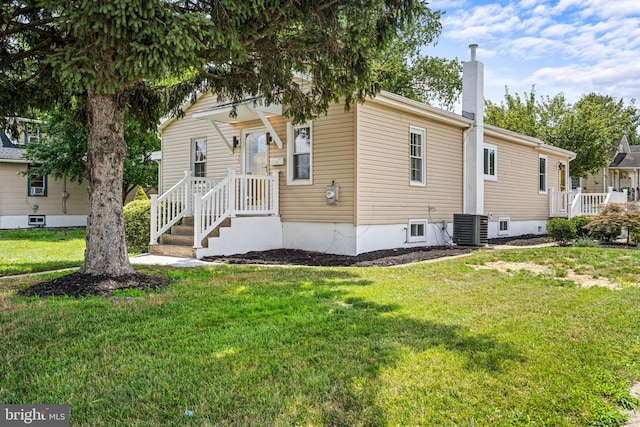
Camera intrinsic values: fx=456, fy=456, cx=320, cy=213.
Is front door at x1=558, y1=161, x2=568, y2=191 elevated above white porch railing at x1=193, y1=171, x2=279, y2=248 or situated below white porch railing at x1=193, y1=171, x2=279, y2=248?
above

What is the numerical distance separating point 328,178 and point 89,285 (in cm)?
568

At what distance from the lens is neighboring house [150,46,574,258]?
9.97 meters

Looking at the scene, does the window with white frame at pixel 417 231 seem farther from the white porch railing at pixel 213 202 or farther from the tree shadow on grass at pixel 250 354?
the tree shadow on grass at pixel 250 354

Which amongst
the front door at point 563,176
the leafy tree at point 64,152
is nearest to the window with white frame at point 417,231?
the front door at point 563,176

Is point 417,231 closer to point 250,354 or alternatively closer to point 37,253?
point 250,354

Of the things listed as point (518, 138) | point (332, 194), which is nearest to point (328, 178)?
point (332, 194)

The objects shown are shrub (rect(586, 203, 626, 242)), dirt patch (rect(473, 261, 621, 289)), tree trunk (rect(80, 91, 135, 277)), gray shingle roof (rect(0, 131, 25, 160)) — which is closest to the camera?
tree trunk (rect(80, 91, 135, 277))

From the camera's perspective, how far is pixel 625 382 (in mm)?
3043

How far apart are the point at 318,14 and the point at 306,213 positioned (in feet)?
17.4

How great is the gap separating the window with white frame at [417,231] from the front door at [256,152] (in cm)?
390

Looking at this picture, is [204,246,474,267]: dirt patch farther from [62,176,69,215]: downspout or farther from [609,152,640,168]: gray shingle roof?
[609,152,640,168]: gray shingle roof

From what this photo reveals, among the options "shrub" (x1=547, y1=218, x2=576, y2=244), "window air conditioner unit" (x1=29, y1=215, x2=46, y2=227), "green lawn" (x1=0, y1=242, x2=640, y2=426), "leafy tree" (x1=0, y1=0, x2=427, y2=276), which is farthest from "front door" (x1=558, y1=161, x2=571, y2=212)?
"window air conditioner unit" (x1=29, y1=215, x2=46, y2=227)

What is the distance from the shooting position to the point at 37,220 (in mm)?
19875

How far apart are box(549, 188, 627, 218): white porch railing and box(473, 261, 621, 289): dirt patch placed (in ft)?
29.4
